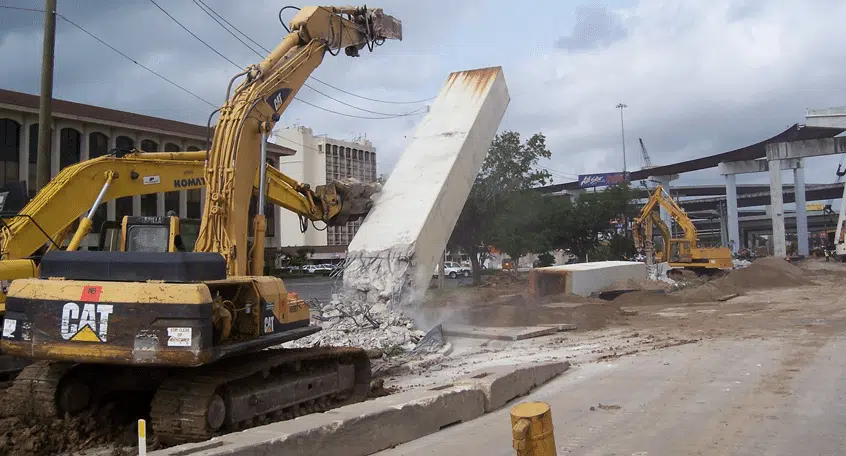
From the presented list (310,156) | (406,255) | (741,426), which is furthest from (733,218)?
(741,426)

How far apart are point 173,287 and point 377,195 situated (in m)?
10.1

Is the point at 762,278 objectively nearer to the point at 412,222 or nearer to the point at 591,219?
the point at 591,219

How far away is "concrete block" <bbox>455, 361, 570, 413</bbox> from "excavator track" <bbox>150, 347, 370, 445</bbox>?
4.37 ft

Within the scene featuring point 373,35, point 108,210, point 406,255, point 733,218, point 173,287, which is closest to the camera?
point 173,287

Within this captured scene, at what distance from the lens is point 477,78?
57.8 ft

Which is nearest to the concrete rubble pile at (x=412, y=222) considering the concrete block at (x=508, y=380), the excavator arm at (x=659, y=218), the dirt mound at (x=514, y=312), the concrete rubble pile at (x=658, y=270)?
the dirt mound at (x=514, y=312)

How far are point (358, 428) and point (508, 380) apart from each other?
2.86m

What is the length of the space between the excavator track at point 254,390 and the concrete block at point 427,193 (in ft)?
19.2

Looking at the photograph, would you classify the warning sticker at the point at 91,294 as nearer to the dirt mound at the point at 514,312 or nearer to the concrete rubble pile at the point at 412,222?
the concrete rubble pile at the point at 412,222

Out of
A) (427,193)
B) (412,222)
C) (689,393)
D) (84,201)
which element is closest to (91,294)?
(84,201)

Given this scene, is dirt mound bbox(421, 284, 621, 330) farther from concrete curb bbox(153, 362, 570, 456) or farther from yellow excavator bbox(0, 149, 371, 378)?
concrete curb bbox(153, 362, 570, 456)

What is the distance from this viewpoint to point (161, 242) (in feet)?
24.4

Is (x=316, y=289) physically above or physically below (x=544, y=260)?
below

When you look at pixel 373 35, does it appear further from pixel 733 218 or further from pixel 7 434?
pixel 733 218
